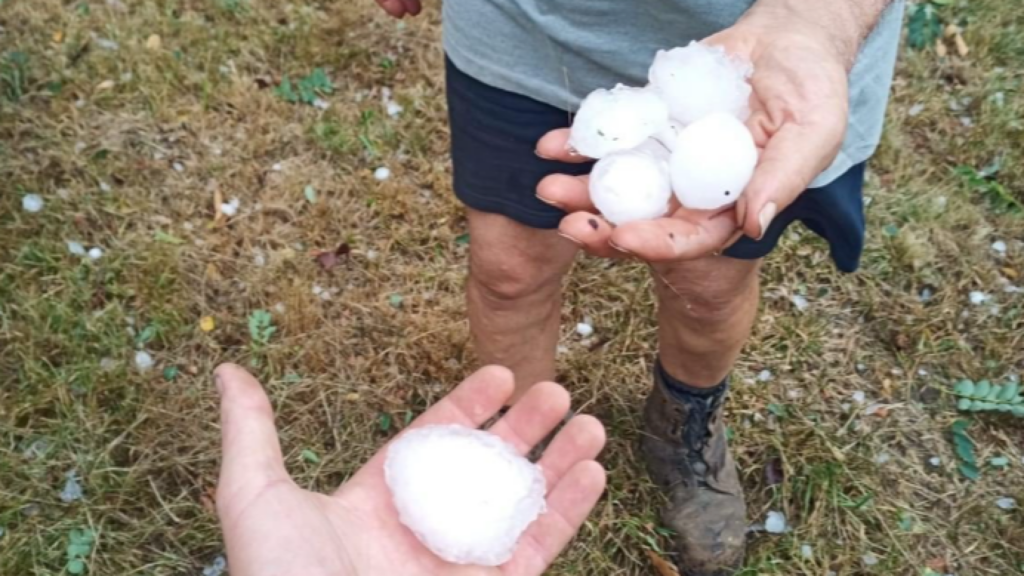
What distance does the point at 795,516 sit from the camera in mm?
2047

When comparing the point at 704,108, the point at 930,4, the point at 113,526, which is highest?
the point at 704,108

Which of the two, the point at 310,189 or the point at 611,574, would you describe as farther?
the point at 310,189

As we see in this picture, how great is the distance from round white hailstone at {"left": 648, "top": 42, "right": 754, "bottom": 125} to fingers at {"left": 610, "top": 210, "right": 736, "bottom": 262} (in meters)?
0.20

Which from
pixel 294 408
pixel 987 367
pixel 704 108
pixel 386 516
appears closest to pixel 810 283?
pixel 987 367

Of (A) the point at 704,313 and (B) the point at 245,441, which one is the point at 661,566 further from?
(B) the point at 245,441

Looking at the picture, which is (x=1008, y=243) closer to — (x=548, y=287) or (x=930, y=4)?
(x=930, y=4)

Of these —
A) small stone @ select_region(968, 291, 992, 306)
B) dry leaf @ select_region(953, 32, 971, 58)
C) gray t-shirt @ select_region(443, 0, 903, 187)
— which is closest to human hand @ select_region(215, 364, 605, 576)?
gray t-shirt @ select_region(443, 0, 903, 187)

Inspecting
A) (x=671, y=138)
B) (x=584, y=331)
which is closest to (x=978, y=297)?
(x=584, y=331)

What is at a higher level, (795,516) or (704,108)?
(704,108)

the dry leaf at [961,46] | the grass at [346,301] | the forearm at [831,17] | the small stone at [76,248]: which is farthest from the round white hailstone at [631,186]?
the dry leaf at [961,46]

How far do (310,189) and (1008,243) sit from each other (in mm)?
1814

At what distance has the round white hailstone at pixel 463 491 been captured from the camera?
136 cm

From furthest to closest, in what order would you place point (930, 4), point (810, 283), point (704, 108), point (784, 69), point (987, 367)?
point (930, 4), point (810, 283), point (987, 367), point (704, 108), point (784, 69)

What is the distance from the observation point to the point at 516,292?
5.68 feet
